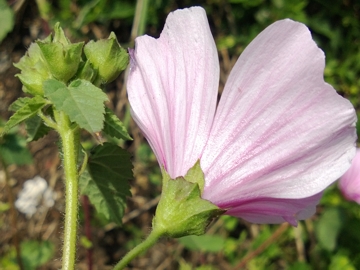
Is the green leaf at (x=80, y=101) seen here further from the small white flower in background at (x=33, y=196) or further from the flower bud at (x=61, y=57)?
the small white flower in background at (x=33, y=196)

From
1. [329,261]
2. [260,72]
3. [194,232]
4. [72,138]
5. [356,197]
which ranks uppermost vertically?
[260,72]

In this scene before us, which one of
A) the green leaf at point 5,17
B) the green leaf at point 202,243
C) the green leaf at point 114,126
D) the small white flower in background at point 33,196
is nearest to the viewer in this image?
the green leaf at point 114,126

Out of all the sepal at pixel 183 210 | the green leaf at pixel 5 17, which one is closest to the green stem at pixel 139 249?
the sepal at pixel 183 210

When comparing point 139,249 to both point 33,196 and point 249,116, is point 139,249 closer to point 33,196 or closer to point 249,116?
point 249,116

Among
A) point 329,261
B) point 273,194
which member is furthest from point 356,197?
point 273,194

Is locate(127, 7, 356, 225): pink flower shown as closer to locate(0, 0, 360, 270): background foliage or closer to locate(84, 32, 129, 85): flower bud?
locate(84, 32, 129, 85): flower bud

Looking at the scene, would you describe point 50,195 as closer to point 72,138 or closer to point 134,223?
point 134,223

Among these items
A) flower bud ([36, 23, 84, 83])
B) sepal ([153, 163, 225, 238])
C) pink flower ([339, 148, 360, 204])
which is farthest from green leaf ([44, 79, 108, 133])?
pink flower ([339, 148, 360, 204])
